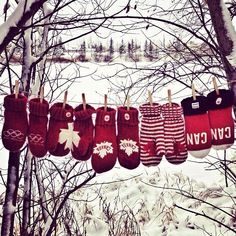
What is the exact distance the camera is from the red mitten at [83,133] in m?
2.35

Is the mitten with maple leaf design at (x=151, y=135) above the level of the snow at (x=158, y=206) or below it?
above

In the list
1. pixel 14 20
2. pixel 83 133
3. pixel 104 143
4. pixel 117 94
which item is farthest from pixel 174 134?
pixel 117 94

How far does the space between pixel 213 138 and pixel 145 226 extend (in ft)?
14.7

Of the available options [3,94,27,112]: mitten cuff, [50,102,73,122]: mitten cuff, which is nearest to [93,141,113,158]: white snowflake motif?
[50,102,73,122]: mitten cuff

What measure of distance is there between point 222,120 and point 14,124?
108 centimetres

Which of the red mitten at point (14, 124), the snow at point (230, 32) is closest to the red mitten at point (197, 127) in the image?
the snow at point (230, 32)

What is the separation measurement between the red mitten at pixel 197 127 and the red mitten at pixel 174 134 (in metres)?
0.04

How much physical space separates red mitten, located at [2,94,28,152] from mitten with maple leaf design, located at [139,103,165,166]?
2.08ft

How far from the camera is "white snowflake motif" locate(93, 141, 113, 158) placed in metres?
2.34

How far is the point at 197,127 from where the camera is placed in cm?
233

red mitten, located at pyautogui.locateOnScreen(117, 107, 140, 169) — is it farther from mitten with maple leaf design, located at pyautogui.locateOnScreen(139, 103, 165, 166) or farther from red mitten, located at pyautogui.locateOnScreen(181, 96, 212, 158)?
red mitten, located at pyautogui.locateOnScreen(181, 96, 212, 158)

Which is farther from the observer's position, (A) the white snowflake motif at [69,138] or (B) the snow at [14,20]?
(A) the white snowflake motif at [69,138]

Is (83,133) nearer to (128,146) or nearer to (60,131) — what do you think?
(60,131)

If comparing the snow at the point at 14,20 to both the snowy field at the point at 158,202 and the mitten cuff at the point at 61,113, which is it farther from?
the snowy field at the point at 158,202
